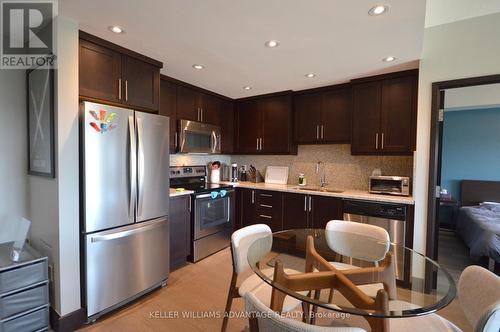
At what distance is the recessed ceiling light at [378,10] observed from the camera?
1.59m

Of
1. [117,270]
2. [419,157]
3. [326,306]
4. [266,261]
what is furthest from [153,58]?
[419,157]

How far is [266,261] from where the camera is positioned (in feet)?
5.74

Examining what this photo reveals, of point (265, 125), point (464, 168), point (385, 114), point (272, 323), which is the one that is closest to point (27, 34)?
point (272, 323)

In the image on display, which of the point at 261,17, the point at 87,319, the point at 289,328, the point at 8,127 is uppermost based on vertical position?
the point at 261,17

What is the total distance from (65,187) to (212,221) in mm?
1857

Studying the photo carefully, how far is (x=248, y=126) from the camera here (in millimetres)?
4164

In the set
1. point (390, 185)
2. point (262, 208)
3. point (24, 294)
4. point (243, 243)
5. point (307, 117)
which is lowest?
point (24, 294)

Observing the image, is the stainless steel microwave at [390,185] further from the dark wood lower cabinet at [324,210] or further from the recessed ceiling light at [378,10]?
the recessed ceiling light at [378,10]

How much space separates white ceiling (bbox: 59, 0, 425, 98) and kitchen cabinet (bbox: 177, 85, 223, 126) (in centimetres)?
51

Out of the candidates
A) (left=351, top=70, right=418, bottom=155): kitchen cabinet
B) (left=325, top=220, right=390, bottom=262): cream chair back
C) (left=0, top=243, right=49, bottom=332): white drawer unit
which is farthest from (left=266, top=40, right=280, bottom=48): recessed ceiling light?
(left=0, top=243, right=49, bottom=332): white drawer unit

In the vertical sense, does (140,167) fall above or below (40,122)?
below

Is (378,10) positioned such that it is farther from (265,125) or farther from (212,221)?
(212,221)

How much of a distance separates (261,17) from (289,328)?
1843 mm

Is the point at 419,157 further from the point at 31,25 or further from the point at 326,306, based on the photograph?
the point at 31,25
